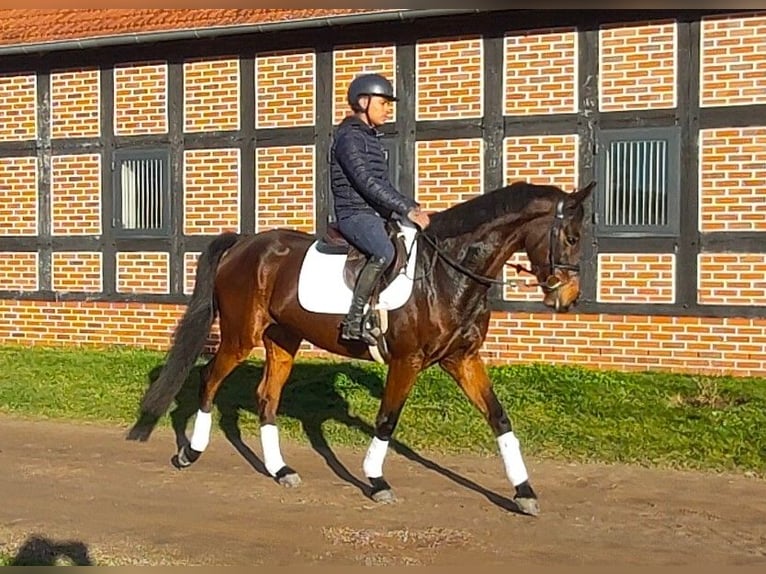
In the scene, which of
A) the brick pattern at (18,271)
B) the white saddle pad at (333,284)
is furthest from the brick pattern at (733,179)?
the brick pattern at (18,271)

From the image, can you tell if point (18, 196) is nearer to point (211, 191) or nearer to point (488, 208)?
point (211, 191)

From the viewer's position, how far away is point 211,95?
14.2 meters

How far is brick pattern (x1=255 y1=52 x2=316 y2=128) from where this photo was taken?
13.6m

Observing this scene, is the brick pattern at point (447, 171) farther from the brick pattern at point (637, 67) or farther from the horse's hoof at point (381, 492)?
the horse's hoof at point (381, 492)

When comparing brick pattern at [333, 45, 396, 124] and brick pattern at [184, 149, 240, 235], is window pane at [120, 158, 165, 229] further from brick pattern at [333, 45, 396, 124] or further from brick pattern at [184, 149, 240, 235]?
brick pattern at [333, 45, 396, 124]

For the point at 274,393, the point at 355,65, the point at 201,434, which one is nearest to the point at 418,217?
the point at 274,393

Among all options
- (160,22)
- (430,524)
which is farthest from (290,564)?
(160,22)

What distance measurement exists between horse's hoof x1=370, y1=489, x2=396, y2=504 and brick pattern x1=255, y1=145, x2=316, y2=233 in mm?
6317

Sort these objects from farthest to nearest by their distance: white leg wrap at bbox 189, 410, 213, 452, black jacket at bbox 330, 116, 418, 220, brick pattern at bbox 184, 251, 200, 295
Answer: brick pattern at bbox 184, 251, 200, 295 < white leg wrap at bbox 189, 410, 213, 452 < black jacket at bbox 330, 116, 418, 220

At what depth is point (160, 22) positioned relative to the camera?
14.4 meters

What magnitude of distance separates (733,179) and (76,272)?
833 cm

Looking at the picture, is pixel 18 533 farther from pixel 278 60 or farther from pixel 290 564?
pixel 278 60

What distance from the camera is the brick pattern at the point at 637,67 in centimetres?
1170

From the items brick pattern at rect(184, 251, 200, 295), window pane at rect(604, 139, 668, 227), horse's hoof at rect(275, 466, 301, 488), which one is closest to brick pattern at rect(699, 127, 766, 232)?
window pane at rect(604, 139, 668, 227)
